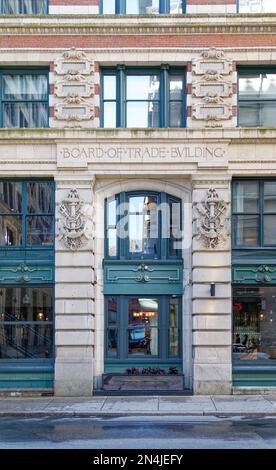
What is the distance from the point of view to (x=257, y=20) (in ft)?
54.9

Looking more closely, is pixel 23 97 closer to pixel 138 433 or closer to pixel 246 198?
pixel 246 198

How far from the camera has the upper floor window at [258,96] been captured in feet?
56.3

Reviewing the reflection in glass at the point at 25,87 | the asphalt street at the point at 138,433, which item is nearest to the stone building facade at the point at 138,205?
the reflection in glass at the point at 25,87

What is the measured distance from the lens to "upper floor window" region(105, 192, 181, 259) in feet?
56.2

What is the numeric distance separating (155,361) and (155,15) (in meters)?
10.7

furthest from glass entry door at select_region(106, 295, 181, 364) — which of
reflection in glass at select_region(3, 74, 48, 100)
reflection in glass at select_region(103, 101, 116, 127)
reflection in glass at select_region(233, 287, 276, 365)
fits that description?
reflection in glass at select_region(3, 74, 48, 100)

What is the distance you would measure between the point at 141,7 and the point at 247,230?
26.1ft

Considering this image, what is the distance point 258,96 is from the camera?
1720cm

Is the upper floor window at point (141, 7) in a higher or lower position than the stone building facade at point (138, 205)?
higher

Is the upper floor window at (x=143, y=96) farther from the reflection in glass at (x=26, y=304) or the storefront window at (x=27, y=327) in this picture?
the storefront window at (x=27, y=327)

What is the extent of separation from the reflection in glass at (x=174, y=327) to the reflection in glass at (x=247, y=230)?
2.76 metres

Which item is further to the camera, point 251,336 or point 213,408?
point 251,336
